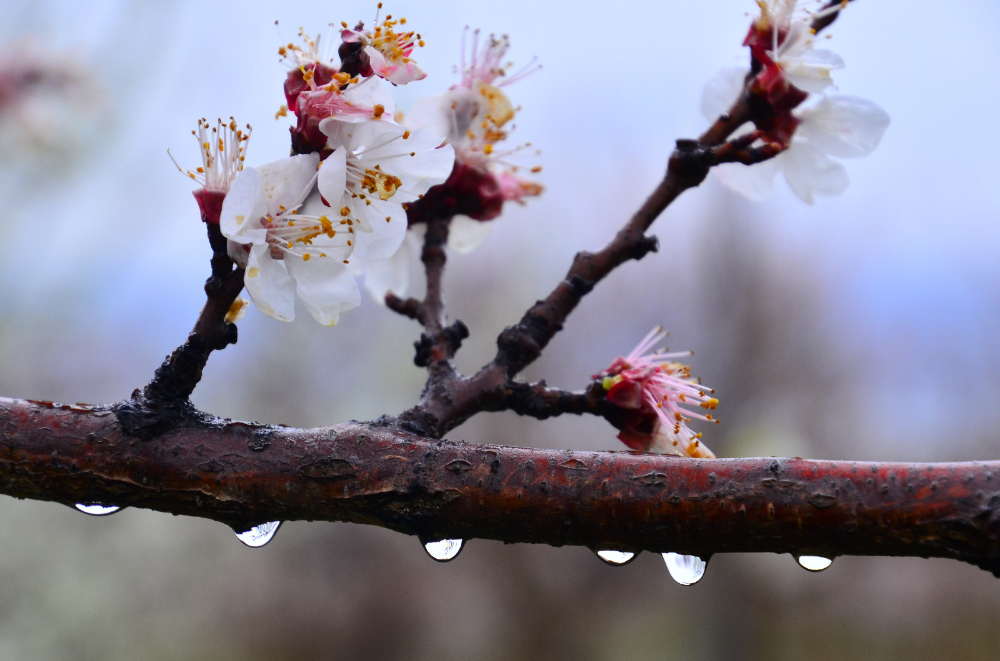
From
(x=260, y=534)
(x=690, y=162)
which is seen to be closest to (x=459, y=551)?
(x=260, y=534)

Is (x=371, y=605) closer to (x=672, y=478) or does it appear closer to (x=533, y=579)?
(x=533, y=579)

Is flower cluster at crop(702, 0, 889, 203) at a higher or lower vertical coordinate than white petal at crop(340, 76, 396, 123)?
higher

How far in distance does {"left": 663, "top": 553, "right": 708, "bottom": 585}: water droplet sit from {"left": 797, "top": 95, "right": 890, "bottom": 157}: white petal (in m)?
0.44

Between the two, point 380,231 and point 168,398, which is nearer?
point 168,398

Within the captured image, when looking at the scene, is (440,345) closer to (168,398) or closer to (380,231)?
(380,231)

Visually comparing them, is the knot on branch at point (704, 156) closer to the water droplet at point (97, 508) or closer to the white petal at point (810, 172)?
the white petal at point (810, 172)

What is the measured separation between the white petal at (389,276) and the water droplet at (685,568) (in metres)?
0.43

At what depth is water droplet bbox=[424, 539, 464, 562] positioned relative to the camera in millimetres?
483

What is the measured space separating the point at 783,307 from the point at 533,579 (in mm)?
1639

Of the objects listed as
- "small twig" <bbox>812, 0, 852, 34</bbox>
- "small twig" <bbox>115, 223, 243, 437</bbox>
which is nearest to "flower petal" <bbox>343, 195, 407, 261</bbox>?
"small twig" <bbox>115, 223, 243, 437</bbox>

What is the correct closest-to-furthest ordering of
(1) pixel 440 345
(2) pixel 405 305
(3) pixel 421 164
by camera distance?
(3) pixel 421 164 → (1) pixel 440 345 → (2) pixel 405 305

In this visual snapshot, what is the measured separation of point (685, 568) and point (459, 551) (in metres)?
0.16

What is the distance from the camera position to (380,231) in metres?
0.57

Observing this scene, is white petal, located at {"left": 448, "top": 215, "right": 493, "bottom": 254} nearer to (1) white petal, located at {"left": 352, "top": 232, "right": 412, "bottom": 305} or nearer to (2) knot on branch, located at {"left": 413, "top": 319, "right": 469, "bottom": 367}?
(1) white petal, located at {"left": 352, "top": 232, "right": 412, "bottom": 305}
